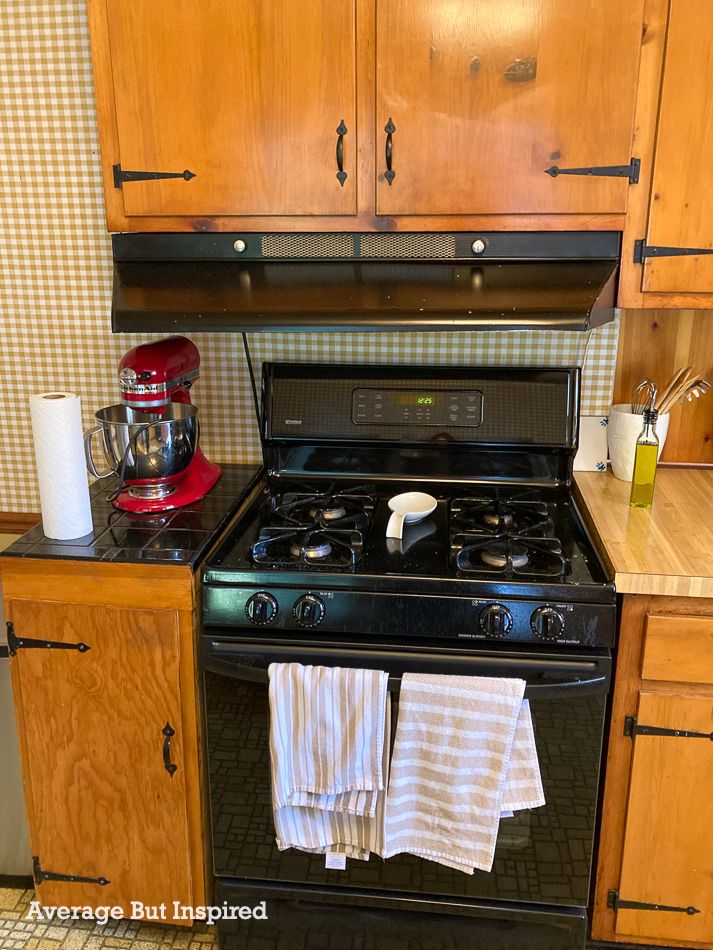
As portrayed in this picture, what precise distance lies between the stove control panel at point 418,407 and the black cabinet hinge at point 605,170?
553 mm

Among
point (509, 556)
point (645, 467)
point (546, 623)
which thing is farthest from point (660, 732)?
point (645, 467)

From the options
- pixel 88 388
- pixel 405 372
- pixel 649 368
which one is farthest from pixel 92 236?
pixel 649 368

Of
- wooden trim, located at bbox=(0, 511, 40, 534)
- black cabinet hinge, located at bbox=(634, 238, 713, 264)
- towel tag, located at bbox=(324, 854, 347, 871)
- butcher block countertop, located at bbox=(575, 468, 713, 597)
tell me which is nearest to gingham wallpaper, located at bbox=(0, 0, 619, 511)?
wooden trim, located at bbox=(0, 511, 40, 534)

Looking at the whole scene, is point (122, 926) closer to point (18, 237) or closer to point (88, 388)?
point (88, 388)

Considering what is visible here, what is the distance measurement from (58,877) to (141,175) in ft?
5.04

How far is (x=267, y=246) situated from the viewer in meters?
1.73

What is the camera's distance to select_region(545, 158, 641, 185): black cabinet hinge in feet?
5.24

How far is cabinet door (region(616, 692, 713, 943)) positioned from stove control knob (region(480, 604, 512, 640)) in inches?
12.7

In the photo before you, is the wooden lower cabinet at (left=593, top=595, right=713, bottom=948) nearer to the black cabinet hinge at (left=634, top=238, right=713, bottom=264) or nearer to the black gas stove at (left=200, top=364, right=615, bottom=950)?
the black gas stove at (left=200, top=364, right=615, bottom=950)

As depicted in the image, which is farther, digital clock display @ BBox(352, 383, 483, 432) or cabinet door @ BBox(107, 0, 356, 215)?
digital clock display @ BBox(352, 383, 483, 432)

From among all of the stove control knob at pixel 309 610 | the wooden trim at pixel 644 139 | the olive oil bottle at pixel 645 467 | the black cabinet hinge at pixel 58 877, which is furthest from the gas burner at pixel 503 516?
the black cabinet hinge at pixel 58 877

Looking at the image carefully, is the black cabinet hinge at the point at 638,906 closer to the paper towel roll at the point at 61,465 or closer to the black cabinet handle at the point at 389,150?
the paper towel roll at the point at 61,465

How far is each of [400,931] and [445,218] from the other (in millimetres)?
1476

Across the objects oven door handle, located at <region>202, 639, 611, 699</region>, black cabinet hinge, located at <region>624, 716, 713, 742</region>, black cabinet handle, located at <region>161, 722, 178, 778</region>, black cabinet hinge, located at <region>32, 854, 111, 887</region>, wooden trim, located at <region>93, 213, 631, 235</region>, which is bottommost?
black cabinet hinge, located at <region>32, 854, 111, 887</region>
